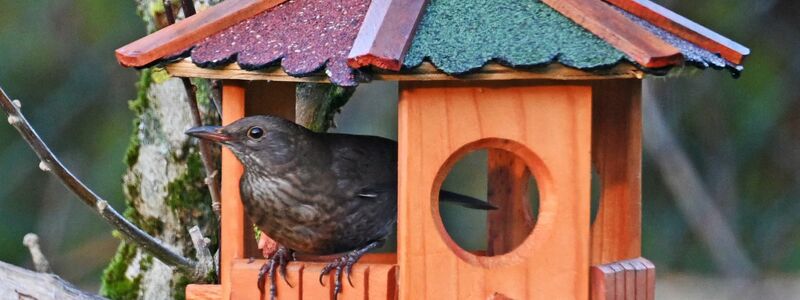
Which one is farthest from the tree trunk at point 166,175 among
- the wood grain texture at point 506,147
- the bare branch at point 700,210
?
the bare branch at point 700,210

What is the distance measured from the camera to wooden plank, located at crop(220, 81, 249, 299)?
11.2 ft

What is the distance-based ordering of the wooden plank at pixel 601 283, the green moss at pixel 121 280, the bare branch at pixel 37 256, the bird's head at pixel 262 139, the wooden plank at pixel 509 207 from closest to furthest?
the wooden plank at pixel 601 283
the bird's head at pixel 262 139
the bare branch at pixel 37 256
the wooden plank at pixel 509 207
the green moss at pixel 121 280

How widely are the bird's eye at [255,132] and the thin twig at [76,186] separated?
1.29 ft

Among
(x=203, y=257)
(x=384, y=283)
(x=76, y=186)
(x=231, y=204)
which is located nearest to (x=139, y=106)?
(x=203, y=257)

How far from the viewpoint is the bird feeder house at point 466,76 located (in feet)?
9.51

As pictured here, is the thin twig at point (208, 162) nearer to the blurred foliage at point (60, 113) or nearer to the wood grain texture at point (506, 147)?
the wood grain texture at point (506, 147)

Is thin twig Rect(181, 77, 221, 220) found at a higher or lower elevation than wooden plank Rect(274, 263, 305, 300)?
higher

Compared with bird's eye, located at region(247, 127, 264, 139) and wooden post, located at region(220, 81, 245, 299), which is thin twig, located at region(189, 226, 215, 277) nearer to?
wooden post, located at region(220, 81, 245, 299)

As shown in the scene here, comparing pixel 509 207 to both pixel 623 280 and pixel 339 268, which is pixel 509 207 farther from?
pixel 339 268

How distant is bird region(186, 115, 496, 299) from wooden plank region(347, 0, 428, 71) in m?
0.54

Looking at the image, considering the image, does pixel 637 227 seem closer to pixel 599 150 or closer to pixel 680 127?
Result: pixel 599 150

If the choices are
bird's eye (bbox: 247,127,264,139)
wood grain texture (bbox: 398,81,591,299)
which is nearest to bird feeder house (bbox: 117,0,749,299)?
wood grain texture (bbox: 398,81,591,299)

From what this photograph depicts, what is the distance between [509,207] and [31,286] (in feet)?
4.37

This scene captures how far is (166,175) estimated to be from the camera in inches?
166
